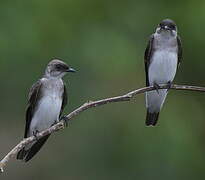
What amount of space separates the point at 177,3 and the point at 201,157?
2.59 m

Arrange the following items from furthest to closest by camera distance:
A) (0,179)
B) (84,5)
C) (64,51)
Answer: (84,5) → (64,51) → (0,179)

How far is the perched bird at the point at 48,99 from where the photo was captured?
31.9 ft

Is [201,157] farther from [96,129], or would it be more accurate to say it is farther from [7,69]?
[7,69]

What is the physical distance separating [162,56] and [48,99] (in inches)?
46.9

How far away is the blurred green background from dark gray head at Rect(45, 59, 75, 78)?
4629 mm

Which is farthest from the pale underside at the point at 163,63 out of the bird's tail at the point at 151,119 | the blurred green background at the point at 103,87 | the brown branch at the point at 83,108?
the blurred green background at the point at 103,87

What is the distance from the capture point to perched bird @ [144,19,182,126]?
9875 mm

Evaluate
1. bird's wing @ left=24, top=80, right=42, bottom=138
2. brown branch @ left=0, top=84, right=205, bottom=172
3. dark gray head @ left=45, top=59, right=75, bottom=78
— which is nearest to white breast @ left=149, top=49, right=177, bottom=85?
dark gray head @ left=45, top=59, right=75, bottom=78

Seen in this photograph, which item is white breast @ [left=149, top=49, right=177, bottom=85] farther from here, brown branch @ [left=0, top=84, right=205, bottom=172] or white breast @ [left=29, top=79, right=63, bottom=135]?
brown branch @ [left=0, top=84, right=205, bottom=172]

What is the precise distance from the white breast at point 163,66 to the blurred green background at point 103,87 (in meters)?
4.62

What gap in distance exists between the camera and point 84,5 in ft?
54.7

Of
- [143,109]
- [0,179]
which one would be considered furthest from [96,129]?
[0,179]

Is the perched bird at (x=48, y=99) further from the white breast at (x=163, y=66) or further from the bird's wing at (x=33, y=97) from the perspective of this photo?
the white breast at (x=163, y=66)

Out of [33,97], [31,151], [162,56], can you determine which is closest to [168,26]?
[162,56]
